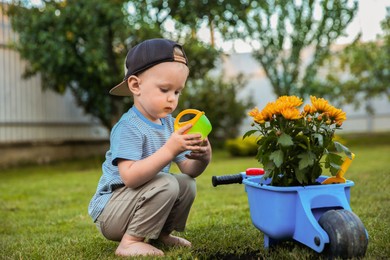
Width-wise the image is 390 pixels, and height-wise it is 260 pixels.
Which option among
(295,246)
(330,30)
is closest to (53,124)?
(330,30)

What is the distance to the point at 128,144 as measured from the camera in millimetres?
2180

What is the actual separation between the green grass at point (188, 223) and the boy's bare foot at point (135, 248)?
0.17 feet

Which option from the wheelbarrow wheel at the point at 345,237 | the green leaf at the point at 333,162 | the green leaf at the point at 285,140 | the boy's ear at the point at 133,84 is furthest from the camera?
the boy's ear at the point at 133,84

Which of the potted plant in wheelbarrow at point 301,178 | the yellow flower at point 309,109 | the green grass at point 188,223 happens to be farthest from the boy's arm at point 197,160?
the yellow flower at point 309,109

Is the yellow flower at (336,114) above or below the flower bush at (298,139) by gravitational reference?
above

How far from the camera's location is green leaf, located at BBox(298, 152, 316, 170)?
1.90 meters

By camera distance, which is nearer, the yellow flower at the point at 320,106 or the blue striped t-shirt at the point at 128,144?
the yellow flower at the point at 320,106

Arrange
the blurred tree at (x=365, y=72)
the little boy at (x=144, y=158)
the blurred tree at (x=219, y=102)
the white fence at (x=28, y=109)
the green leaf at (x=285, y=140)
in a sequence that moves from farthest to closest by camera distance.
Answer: the blurred tree at (x=219, y=102) → the blurred tree at (x=365, y=72) → the white fence at (x=28, y=109) → the little boy at (x=144, y=158) → the green leaf at (x=285, y=140)

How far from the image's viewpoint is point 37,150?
903cm

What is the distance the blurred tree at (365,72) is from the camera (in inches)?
435

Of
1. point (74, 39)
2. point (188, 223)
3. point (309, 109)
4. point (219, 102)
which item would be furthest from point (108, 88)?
point (309, 109)

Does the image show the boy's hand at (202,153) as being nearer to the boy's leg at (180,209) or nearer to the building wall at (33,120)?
the boy's leg at (180,209)

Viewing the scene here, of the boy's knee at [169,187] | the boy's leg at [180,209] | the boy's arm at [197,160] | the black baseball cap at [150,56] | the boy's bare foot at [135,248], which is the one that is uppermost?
the black baseball cap at [150,56]

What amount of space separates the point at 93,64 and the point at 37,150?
2.35 metres
